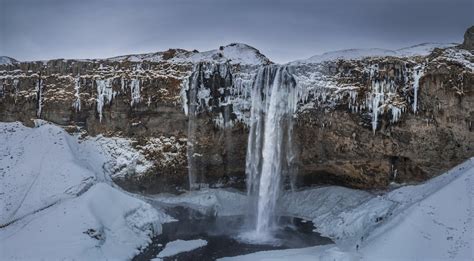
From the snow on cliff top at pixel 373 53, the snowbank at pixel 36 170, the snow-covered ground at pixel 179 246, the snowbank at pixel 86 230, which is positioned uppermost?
the snow on cliff top at pixel 373 53

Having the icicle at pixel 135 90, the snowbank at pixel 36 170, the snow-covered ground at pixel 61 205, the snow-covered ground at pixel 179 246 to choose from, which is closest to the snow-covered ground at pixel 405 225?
the snow-covered ground at pixel 179 246

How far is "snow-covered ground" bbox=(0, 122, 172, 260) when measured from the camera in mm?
24203

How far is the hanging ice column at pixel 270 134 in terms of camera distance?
33406 millimetres

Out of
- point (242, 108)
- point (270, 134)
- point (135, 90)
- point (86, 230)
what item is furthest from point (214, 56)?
point (86, 230)

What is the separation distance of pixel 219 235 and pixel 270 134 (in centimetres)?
798

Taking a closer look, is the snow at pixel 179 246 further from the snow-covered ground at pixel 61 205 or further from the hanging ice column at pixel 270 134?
the hanging ice column at pixel 270 134

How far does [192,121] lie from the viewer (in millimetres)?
36125

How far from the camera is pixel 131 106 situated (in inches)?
1452

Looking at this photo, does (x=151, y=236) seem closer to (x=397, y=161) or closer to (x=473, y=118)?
(x=397, y=161)

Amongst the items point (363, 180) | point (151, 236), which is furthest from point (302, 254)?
point (363, 180)

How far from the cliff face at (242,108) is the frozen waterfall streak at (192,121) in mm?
73

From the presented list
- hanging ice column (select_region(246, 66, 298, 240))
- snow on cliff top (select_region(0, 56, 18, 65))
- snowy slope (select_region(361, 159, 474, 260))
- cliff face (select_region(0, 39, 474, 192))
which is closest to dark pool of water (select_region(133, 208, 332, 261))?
hanging ice column (select_region(246, 66, 298, 240))

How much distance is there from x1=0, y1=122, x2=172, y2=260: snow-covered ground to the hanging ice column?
6447 mm

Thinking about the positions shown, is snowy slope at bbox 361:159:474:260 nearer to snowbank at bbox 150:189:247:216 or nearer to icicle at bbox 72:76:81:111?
snowbank at bbox 150:189:247:216
